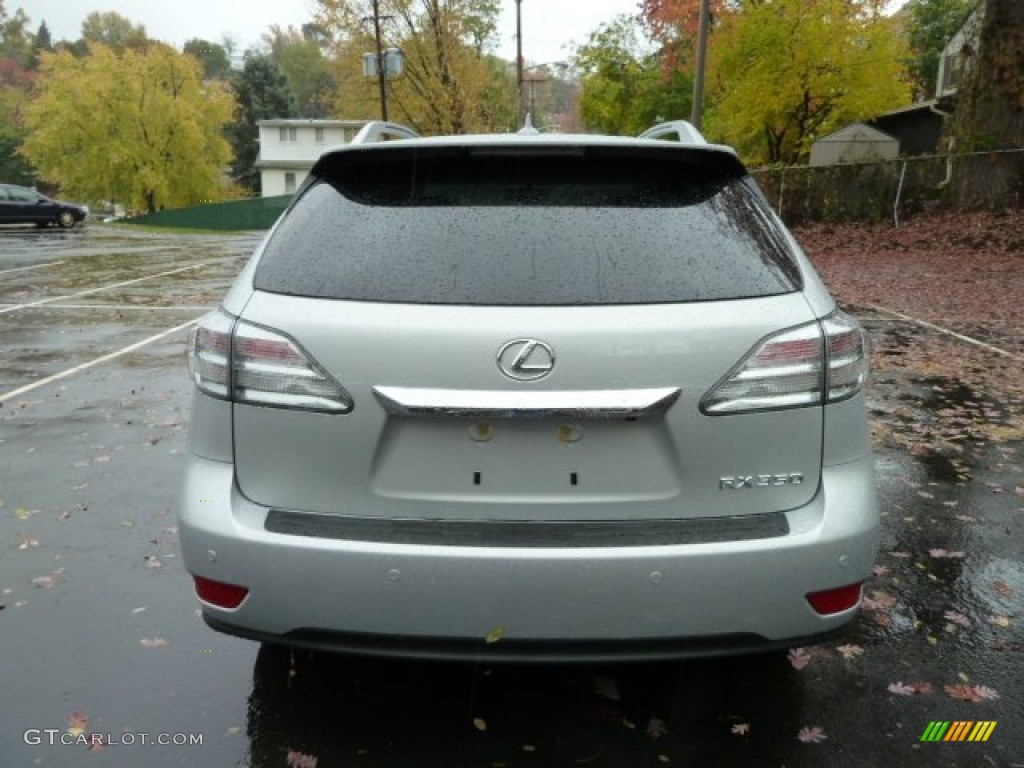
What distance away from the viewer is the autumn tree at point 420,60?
4334 centimetres

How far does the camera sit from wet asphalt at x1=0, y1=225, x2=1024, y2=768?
105 inches

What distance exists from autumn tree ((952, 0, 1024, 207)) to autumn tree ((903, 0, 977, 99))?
3907 cm

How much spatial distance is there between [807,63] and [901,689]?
33854mm

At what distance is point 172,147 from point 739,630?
58455 mm

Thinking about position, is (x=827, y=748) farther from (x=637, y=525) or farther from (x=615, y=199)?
(x=615, y=199)

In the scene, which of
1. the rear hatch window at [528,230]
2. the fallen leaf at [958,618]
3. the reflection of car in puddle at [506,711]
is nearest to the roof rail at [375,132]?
the rear hatch window at [528,230]

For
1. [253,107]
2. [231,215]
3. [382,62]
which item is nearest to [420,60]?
[382,62]

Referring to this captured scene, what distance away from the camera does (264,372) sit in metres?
2.34

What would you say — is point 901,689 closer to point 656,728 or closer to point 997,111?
point 656,728

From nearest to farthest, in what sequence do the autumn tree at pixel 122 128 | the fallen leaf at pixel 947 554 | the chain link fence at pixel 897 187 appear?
the fallen leaf at pixel 947 554, the chain link fence at pixel 897 187, the autumn tree at pixel 122 128

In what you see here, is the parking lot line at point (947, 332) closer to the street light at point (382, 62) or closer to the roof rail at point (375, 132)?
the roof rail at point (375, 132)

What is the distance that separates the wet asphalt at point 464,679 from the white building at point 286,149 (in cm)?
7048

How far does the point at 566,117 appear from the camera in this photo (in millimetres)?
128625
